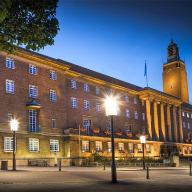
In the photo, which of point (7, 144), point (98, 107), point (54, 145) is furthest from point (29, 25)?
point (98, 107)

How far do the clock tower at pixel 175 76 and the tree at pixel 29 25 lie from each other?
272ft

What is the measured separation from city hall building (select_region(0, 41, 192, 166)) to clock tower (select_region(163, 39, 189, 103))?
1665cm

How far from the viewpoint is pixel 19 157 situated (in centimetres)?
3853

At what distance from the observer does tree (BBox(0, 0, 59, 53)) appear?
13852mm

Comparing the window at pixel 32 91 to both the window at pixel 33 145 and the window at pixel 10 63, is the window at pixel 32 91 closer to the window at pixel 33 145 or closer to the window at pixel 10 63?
the window at pixel 10 63

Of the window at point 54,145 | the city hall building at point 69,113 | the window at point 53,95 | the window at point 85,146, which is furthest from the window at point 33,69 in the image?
the window at point 85,146

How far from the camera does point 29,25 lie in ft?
47.5

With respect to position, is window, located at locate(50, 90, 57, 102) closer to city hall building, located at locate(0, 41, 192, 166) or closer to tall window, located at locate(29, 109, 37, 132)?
city hall building, located at locate(0, 41, 192, 166)

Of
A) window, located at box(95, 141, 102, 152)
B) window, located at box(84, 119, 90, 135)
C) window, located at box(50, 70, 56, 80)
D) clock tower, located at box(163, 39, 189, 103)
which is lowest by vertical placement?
window, located at box(95, 141, 102, 152)

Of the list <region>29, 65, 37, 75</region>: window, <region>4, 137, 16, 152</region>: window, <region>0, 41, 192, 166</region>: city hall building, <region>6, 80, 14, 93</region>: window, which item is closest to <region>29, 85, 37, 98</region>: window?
<region>0, 41, 192, 166</region>: city hall building

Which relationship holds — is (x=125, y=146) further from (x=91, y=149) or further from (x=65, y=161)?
(x=65, y=161)

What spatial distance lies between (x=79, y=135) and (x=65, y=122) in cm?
325

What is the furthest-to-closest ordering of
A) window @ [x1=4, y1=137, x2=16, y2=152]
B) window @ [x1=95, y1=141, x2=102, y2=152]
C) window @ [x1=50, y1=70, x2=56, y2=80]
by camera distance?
window @ [x1=95, y1=141, x2=102, y2=152] → window @ [x1=50, y1=70, x2=56, y2=80] → window @ [x1=4, y1=137, x2=16, y2=152]

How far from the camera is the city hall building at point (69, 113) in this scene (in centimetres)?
4000
